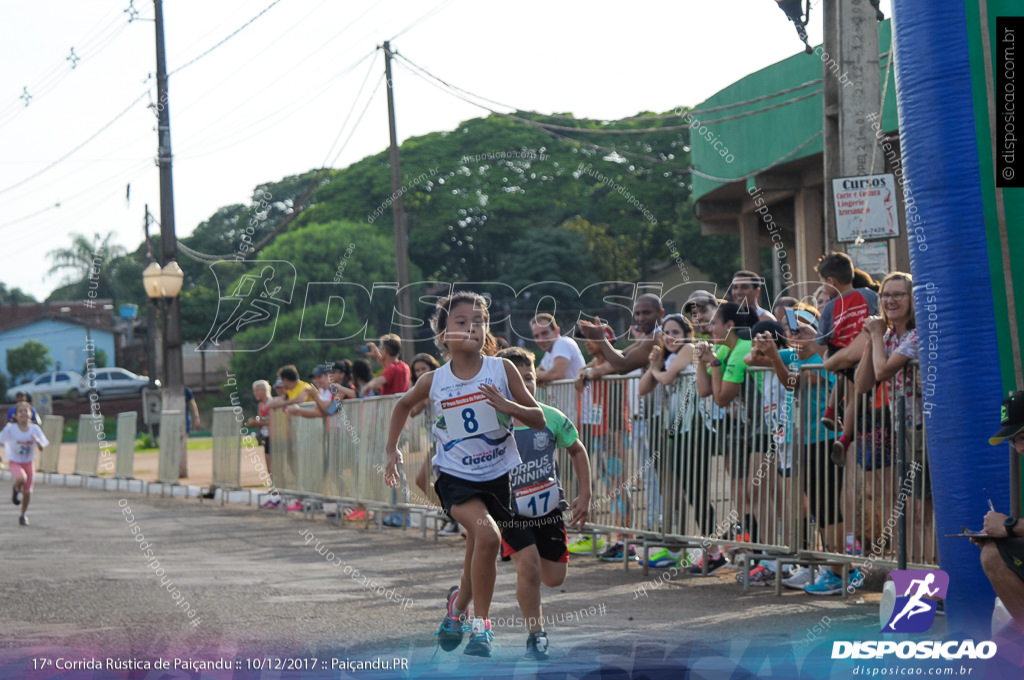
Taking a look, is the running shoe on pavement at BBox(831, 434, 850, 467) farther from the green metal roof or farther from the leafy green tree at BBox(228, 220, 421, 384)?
the leafy green tree at BBox(228, 220, 421, 384)

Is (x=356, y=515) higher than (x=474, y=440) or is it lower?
lower

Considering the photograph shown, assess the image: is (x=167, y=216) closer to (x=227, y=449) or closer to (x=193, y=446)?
(x=227, y=449)

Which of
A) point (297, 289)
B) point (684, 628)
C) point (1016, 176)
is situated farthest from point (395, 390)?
point (297, 289)

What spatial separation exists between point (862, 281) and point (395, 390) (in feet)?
22.8

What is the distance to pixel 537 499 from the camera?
6859 millimetres

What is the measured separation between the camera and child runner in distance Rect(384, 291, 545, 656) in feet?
20.9

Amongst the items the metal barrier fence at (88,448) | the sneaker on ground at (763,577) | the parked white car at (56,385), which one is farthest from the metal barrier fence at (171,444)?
the parked white car at (56,385)

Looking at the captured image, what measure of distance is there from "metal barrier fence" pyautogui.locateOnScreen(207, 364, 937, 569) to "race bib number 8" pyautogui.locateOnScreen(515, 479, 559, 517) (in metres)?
2.11

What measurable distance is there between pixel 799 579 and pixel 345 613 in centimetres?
310

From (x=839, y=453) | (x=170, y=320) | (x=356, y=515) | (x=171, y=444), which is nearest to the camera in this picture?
(x=839, y=453)

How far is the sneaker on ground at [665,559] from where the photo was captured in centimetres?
1013

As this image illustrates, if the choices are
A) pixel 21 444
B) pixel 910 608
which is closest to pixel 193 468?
pixel 21 444

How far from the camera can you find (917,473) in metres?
7.52

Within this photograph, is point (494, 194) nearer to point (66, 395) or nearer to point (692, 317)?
point (66, 395)
